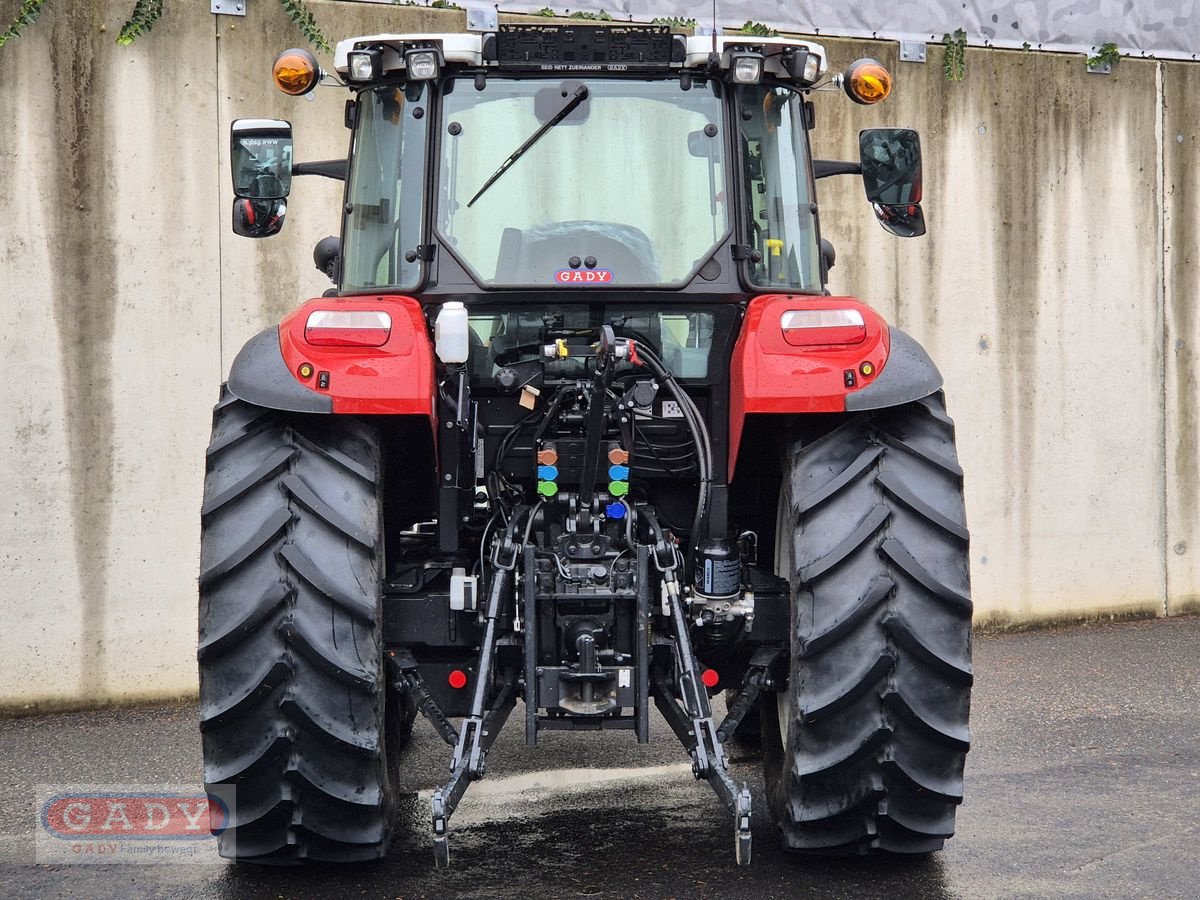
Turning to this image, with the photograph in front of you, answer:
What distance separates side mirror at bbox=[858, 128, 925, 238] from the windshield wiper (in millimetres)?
1080

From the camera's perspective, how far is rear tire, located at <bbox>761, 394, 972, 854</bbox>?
13.0ft

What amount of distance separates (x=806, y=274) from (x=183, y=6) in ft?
12.5

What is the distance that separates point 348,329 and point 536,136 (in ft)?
2.91

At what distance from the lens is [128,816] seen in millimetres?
5324

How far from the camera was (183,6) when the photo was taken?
708 centimetres

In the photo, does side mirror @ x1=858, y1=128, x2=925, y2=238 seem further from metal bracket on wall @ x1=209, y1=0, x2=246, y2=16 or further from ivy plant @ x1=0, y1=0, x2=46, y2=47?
ivy plant @ x1=0, y1=0, x2=46, y2=47

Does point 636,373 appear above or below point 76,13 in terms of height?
below

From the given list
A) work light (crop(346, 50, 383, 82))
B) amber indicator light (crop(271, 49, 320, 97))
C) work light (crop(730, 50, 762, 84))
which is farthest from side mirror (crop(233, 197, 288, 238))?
work light (crop(730, 50, 762, 84))

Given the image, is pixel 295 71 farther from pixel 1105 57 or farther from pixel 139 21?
pixel 1105 57

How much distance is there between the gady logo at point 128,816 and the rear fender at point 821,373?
2.25m

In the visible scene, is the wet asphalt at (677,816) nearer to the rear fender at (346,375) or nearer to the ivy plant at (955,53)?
the rear fender at (346,375)

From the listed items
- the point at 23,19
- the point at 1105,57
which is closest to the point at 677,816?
the point at 23,19

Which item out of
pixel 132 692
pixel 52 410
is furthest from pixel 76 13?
pixel 132 692

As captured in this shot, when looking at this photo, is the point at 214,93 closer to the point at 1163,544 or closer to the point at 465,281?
the point at 465,281
